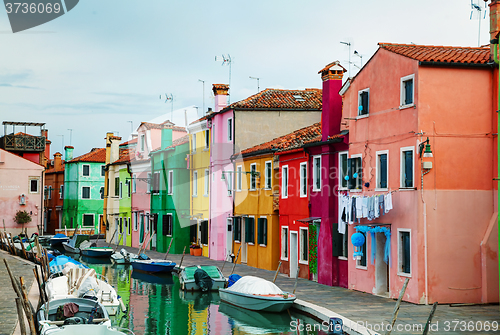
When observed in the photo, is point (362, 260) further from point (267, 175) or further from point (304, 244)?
point (267, 175)

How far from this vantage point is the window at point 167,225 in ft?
138

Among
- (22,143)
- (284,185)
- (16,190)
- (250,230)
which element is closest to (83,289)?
(284,185)

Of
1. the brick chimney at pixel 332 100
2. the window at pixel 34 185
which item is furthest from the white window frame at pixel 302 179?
the window at pixel 34 185

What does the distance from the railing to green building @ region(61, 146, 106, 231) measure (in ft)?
20.0

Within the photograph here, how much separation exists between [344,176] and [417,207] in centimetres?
505

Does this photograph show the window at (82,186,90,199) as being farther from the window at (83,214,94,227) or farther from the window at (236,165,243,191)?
the window at (236,165,243,191)

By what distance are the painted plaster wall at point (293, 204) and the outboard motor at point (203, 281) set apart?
381 cm

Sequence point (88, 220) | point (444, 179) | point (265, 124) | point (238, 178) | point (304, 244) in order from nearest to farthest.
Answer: point (444, 179), point (304, 244), point (238, 178), point (265, 124), point (88, 220)

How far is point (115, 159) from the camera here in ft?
182

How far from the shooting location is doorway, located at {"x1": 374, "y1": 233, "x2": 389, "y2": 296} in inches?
825

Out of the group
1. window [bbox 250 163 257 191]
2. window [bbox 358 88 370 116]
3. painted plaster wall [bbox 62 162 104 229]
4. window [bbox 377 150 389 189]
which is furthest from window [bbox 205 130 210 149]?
painted plaster wall [bbox 62 162 104 229]

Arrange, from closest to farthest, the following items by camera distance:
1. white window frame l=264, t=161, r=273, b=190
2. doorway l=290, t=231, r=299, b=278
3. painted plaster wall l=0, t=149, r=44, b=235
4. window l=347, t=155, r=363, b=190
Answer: window l=347, t=155, r=363, b=190 → doorway l=290, t=231, r=299, b=278 → white window frame l=264, t=161, r=273, b=190 → painted plaster wall l=0, t=149, r=44, b=235

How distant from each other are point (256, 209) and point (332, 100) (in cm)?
881

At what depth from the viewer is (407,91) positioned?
19.8m
